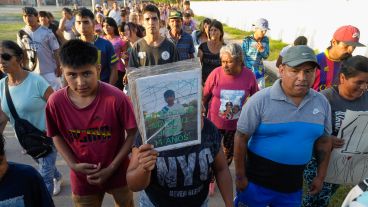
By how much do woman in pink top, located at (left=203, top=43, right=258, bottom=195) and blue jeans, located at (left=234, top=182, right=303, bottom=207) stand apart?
111cm

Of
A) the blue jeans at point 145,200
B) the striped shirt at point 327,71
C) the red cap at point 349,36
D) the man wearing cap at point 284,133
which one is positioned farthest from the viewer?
the striped shirt at point 327,71

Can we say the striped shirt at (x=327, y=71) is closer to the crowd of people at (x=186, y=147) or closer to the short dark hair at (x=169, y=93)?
the crowd of people at (x=186, y=147)

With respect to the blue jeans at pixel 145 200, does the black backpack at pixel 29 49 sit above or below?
Result: above

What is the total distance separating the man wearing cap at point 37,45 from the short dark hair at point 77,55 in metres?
3.40

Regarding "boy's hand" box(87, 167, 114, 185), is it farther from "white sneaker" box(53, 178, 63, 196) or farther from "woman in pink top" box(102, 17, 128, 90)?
"woman in pink top" box(102, 17, 128, 90)

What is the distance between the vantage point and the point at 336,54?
3094mm

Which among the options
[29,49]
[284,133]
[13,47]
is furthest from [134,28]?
[284,133]

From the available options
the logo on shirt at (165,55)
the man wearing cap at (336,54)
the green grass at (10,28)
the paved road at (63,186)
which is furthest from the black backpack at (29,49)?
the green grass at (10,28)

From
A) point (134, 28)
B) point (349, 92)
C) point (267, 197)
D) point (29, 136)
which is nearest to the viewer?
point (267, 197)

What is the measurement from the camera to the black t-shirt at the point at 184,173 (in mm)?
1829

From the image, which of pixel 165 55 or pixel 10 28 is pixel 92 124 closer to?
pixel 165 55

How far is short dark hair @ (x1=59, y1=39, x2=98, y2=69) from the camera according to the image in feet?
Result: 7.20

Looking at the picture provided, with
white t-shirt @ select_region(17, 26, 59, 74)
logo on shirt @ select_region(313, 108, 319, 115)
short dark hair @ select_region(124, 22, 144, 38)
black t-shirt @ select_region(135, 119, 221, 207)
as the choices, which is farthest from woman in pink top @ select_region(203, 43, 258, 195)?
short dark hair @ select_region(124, 22, 144, 38)

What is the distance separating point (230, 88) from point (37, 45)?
3.63 m
